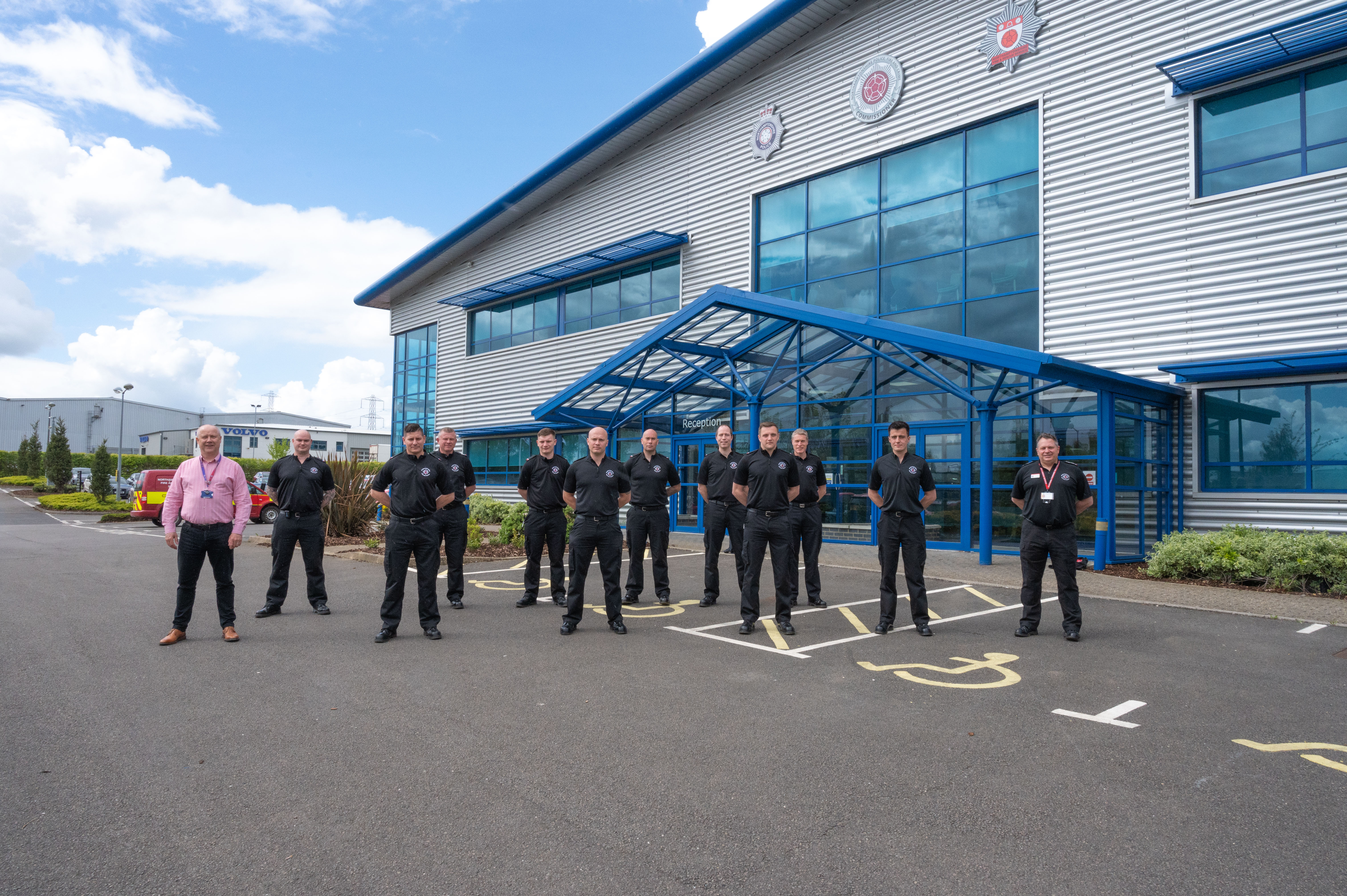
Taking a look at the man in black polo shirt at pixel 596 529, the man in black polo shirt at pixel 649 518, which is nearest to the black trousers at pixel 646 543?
the man in black polo shirt at pixel 649 518

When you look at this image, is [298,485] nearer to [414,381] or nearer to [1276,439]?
[1276,439]

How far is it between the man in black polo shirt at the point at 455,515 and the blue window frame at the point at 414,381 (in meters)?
19.9

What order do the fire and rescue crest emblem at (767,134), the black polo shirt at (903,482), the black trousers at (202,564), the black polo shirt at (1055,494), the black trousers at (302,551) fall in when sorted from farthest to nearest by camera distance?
the fire and rescue crest emblem at (767,134)
the black trousers at (302,551)
the black polo shirt at (903,482)
the black polo shirt at (1055,494)
the black trousers at (202,564)

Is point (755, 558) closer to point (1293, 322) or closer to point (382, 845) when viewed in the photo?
point (382, 845)

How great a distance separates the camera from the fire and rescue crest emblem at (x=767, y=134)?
58.3 ft

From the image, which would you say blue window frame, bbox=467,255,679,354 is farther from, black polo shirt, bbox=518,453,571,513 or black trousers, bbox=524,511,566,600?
black trousers, bbox=524,511,566,600

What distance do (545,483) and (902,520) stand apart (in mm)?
3697

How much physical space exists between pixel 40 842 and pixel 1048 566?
37.3 feet

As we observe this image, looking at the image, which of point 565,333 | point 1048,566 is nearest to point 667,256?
point 565,333

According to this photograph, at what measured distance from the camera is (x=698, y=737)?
4445mm

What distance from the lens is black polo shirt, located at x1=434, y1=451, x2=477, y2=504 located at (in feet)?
27.7

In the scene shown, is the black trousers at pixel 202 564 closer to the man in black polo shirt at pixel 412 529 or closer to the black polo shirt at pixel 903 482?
the man in black polo shirt at pixel 412 529

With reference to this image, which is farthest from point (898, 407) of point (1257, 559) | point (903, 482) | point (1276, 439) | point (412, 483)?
point (412, 483)

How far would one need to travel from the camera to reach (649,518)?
9.03m
